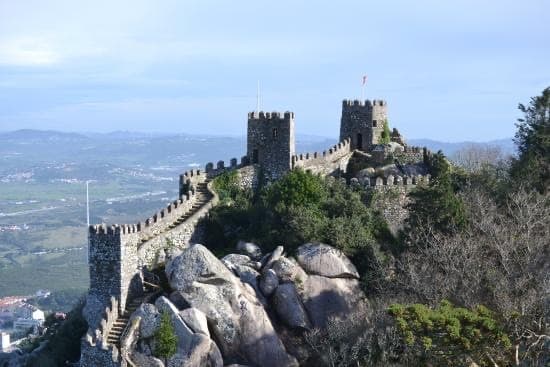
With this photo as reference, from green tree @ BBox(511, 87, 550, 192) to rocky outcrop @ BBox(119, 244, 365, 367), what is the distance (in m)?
8.53

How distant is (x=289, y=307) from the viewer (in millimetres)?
30438

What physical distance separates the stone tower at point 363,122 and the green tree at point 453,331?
19.0m

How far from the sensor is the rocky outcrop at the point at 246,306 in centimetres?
2853

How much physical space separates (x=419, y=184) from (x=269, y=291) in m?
10.1

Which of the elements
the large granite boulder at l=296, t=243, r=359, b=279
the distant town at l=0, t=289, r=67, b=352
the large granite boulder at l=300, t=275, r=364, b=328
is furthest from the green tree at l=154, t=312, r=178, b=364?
the distant town at l=0, t=289, r=67, b=352

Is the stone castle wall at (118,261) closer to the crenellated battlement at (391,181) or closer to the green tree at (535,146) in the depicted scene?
the crenellated battlement at (391,181)

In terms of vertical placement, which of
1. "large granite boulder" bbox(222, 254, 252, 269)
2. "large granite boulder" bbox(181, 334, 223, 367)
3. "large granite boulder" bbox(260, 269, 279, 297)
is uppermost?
"large granite boulder" bbox(222, 254, 252, 269)

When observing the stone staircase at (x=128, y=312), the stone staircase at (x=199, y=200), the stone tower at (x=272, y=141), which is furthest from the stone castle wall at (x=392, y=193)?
the stone staircase at (x=128, y=312)

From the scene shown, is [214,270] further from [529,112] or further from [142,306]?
[529,112]

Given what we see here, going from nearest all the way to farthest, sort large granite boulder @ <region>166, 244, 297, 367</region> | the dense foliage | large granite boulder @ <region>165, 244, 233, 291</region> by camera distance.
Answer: large granite boulder @ <region>166, 244, 297, 367</region>
large granite boulder @ <region>165, 244, 233, 291</region>
the dense foliage

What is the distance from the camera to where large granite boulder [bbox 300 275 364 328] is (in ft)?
101

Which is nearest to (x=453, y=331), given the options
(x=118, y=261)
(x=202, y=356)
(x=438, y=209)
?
(x=202, y=356)

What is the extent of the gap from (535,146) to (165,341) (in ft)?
59.4

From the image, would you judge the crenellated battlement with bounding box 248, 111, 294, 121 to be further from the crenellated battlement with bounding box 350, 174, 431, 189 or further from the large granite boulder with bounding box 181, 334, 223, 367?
the large granite boulder with bounding box 181, 334, 223, 367
